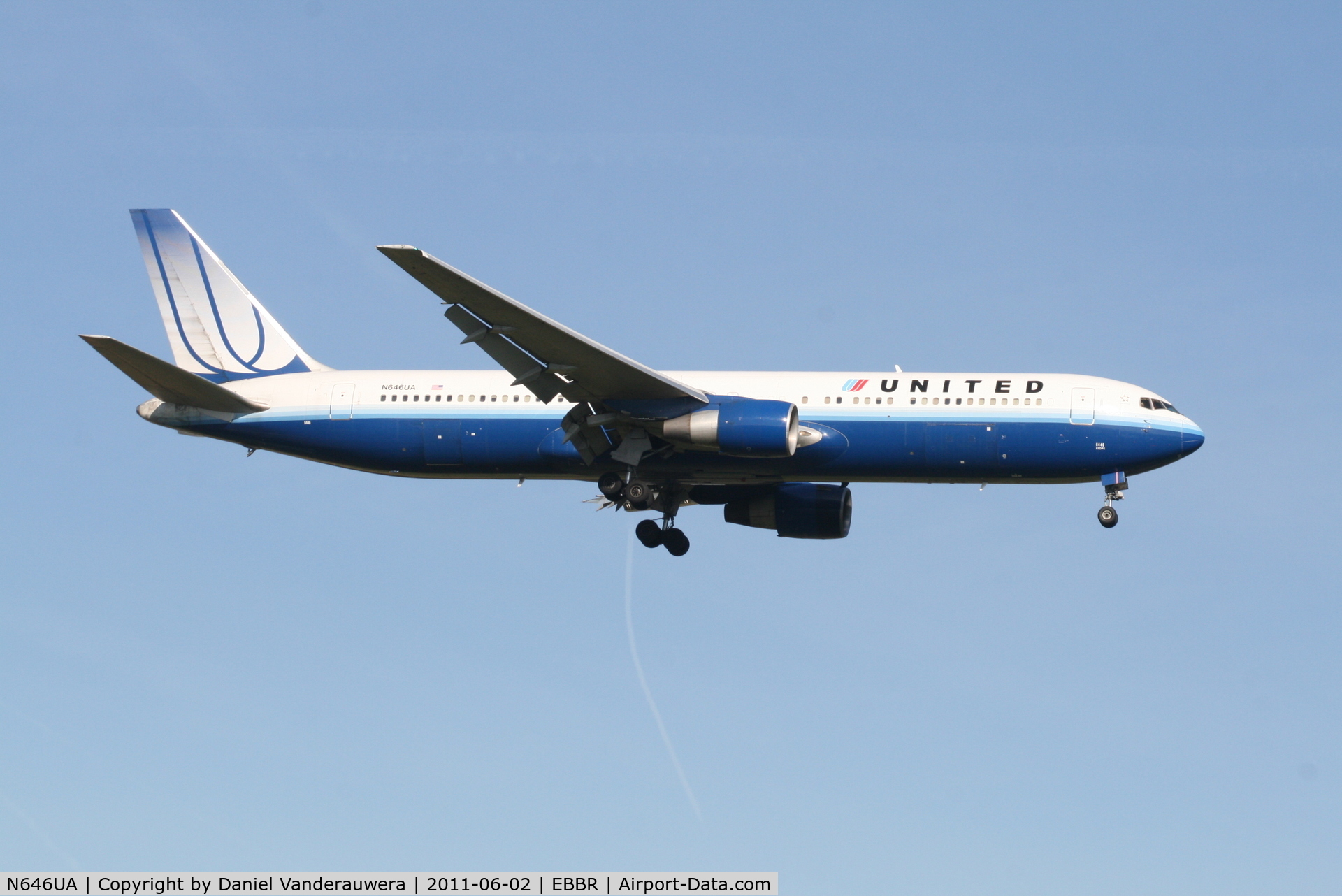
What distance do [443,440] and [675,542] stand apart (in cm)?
802

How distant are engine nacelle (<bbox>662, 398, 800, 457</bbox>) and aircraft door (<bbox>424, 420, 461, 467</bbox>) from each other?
699cm

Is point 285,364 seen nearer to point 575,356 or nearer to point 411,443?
point 411,443

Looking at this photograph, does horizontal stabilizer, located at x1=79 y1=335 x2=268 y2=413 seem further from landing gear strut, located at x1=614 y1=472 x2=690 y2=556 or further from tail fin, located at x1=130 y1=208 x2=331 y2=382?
landing gear strut, located at x1=614 y1=472 x2=690 y2=556

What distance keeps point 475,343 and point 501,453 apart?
5.39 meters

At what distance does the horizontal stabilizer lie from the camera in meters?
44.1

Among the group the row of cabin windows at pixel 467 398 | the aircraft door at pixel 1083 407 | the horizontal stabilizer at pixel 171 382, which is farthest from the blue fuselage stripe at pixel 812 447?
the horizontal stabilizer at pixel 171 382

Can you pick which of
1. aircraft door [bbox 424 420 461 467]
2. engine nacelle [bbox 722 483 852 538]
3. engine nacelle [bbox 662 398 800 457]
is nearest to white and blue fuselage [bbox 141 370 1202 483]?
aircraft door [bbox 424 420 461 467]

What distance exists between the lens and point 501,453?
4603 centimetres

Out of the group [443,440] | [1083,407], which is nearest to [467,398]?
A: [443,440]

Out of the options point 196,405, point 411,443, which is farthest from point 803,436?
point 196,405

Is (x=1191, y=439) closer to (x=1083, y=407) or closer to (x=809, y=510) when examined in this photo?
(x=1083, y=407)

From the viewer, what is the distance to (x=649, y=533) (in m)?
49.2

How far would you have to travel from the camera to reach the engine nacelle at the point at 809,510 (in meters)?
47.9

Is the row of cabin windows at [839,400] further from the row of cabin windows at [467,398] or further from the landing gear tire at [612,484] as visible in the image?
the landing gear tire at [612,484]
